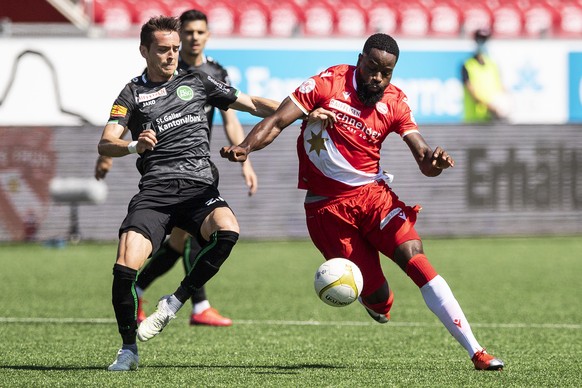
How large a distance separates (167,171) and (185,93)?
545 mm

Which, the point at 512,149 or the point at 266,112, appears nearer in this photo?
the point at 266,112

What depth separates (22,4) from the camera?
66.2ft

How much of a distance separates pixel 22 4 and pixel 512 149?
9.02 metres

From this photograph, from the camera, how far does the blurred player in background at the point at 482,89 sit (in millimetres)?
19219

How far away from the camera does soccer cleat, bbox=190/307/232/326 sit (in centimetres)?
948

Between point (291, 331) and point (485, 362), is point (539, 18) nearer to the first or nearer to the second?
point (291, 331)

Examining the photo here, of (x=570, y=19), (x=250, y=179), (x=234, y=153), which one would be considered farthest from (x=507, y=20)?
(x=234, y=153)

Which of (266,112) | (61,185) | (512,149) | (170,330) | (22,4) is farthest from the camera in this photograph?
(22,4)

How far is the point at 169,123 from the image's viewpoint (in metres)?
7.21

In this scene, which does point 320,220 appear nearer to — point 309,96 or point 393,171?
point 309,96

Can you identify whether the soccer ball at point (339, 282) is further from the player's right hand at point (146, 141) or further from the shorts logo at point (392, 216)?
the player's right hand at point (146, 141)

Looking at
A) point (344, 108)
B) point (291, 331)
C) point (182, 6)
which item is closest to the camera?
point (344, 108)

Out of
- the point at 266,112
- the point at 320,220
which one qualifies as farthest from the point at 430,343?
the point at 266,112

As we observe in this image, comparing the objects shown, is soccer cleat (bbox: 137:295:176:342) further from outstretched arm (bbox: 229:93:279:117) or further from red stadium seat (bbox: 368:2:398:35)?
red stadium seat (bbox: 368:2:398:35)
